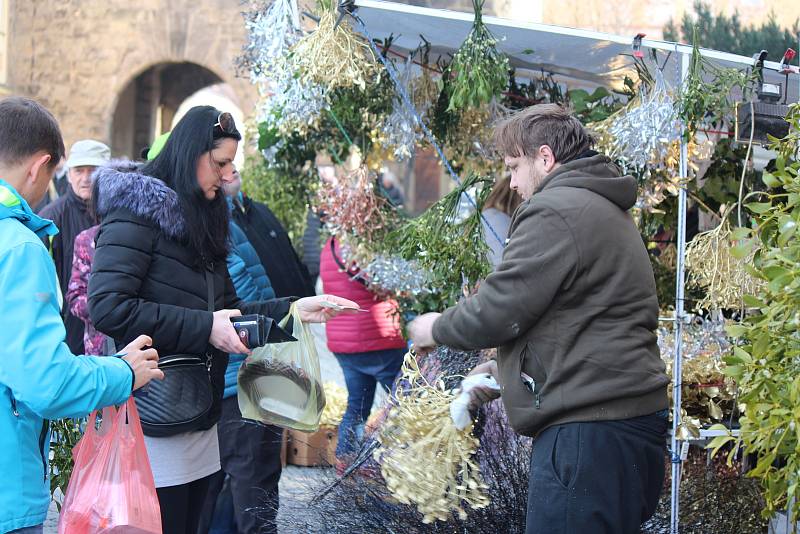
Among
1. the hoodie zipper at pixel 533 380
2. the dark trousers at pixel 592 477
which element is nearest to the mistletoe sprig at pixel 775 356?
the dark trousers at pixel 592 477

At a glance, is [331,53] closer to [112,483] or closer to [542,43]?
[542,43]

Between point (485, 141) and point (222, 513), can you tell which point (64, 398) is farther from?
point (485, 141)

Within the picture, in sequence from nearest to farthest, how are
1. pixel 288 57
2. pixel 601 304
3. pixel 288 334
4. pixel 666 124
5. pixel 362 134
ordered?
pixel 601 304
pixel 288 334
pixel 666 124
pixel 288 57
pixel 362 134

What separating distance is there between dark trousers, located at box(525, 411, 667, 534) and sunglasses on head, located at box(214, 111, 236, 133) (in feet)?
4.22

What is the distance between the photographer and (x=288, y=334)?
299 centimetres

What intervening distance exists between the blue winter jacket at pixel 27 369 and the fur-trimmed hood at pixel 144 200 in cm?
59

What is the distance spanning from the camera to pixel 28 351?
6.54 feet

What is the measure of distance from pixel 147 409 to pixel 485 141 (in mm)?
2677

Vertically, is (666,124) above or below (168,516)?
above

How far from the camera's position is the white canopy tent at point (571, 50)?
143 inches

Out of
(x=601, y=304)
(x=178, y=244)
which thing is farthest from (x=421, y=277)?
Result: (x=601, y=304)

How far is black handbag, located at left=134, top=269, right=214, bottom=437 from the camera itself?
2.71 meters

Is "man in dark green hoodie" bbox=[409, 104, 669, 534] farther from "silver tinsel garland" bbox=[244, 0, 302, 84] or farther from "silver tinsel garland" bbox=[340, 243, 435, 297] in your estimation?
"silver tinsel garland" bbox=[244, 0, 302, 84]

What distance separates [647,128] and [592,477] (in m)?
1.96
